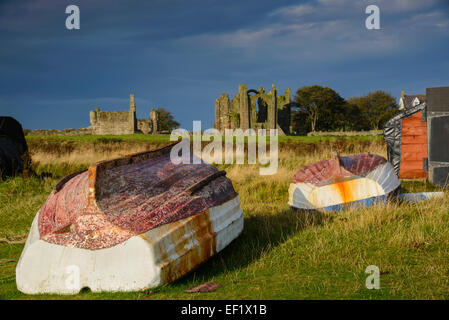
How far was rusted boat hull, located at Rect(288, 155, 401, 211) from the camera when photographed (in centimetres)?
821

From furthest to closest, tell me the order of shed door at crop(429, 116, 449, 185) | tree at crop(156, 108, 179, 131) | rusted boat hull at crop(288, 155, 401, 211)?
tree at crop(156, 108, 179, 131) → shed door at crop(429, 116, 449, 185) → rusted boat hull at crop(288, 155, 401, 211)

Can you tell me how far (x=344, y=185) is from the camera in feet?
27.3

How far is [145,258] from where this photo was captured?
406 centimetres

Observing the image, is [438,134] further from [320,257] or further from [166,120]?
[166,120]

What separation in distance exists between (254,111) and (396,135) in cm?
5291

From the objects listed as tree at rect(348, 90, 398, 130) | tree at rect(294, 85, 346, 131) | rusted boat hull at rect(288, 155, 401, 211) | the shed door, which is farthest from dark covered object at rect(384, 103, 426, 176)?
tree at rect(348, 90, 398, 130)

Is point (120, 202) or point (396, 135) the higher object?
point (396, 135)

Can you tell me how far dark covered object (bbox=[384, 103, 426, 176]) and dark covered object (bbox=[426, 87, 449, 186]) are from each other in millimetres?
666

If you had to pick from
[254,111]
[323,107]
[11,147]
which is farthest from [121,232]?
[323,107]

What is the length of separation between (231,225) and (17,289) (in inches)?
105

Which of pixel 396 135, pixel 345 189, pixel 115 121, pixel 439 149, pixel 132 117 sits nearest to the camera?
pixel 345 189

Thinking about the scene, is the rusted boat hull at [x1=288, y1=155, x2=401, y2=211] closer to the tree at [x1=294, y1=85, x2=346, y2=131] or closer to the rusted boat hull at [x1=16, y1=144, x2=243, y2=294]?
the rusted boat hull at [x1=16, y1=144, x2=243, y2=294]

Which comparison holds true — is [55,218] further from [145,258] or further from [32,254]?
[145,258]
